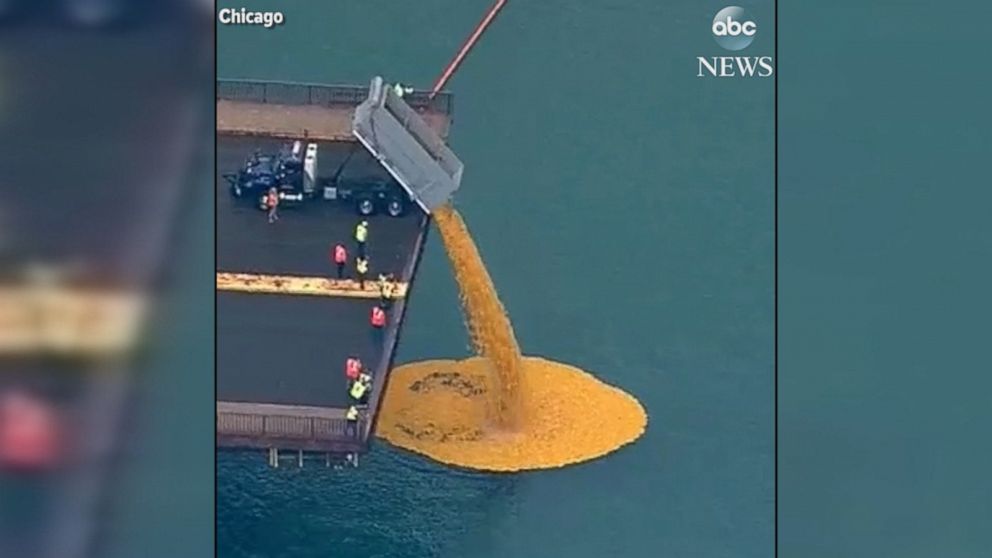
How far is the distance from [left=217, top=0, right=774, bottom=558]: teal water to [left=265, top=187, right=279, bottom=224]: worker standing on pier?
0.30 metres

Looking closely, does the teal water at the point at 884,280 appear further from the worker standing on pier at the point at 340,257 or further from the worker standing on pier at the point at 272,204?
the worker standing on pier at the point at 272,204

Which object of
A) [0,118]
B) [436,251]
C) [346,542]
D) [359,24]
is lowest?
[346,542]

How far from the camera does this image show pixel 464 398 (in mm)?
3658

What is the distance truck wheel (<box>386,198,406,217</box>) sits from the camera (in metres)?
3.65

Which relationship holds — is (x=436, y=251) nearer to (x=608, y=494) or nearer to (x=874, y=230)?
(x=608, y=494)

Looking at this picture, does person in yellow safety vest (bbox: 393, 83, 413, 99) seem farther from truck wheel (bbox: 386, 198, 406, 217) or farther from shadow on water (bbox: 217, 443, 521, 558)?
shadow on water (bbox: 217, 443, 521, 558)

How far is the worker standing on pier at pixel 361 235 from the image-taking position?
3670mm

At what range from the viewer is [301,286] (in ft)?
12.0

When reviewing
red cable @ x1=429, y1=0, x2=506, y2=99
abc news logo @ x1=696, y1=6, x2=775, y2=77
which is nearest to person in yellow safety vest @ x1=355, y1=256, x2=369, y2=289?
red cable @ x1=429, y1=0, x2=506, y2=99

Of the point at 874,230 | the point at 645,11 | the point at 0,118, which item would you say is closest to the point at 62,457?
the point at 0,118

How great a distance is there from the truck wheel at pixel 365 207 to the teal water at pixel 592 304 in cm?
19

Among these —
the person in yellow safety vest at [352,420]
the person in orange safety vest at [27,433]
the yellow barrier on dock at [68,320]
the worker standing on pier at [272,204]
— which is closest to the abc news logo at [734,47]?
the worker standing on pier at [272,204]

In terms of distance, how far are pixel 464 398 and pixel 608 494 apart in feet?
1.47

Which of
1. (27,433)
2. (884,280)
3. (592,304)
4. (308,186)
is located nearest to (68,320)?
(27,433)
